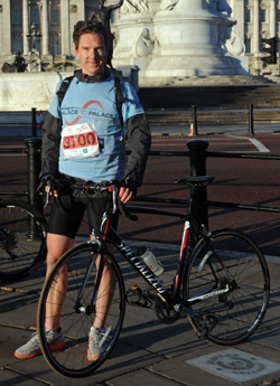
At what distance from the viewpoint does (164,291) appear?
485 centimetres

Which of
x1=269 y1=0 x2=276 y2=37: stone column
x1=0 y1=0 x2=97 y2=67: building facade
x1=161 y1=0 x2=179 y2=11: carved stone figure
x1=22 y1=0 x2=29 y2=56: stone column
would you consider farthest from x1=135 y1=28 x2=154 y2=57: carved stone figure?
x1=269 y1=0 x2=276 y2=37: stone column

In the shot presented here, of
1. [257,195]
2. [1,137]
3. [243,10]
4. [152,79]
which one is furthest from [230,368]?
[243,10]

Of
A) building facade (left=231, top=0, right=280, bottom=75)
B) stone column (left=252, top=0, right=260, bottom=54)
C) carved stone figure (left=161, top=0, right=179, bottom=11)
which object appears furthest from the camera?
stone column (left=252, top=0, right=260, bottom=54)

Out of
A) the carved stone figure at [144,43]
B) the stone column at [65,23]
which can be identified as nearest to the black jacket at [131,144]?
the carved stone figure at [144,43]

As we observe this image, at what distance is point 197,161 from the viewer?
739 cm

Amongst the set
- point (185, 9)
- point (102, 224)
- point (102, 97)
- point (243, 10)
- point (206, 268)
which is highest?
point (243, 10)

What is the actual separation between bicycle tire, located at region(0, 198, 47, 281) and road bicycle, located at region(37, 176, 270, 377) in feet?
5.76

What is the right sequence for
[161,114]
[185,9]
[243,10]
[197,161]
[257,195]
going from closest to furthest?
[197,161]
[257,195]
[161,114]
[185,9]
[243,10]

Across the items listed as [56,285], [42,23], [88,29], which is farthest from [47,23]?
[56,285]

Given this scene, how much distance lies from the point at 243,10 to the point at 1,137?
98406 millimetres

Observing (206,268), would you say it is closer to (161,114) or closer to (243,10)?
(161,114)

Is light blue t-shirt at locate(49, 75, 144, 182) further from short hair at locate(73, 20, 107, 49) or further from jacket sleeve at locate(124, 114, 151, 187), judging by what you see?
short hair at locate(73, 20, 107, 49)

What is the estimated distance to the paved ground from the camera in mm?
4418

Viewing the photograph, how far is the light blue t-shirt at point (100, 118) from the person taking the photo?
4.70 meters
